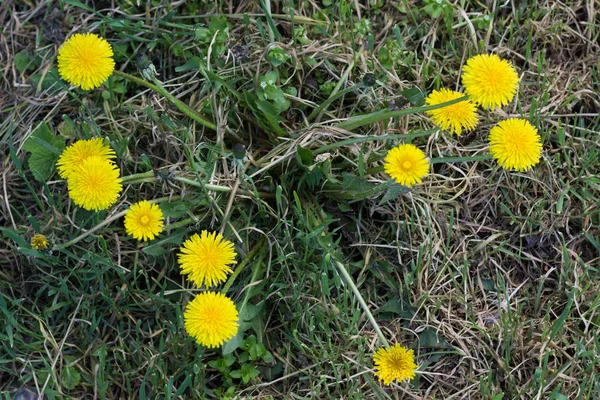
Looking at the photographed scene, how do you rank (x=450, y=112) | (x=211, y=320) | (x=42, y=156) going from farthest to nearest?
(x=42, y=156), (x=450, y=112), (x=211, y=320)

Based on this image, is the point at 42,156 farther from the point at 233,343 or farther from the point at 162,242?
the point at 233,343

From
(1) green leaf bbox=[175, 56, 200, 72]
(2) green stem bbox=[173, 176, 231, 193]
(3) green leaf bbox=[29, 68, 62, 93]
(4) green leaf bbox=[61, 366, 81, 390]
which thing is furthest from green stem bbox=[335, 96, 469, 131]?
(4) green leaf bbox=[61, 366, 81, 390]

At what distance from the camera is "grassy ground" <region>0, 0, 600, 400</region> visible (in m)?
2.10

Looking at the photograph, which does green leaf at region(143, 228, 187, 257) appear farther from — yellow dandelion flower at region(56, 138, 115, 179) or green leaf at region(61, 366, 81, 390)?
green leaf at region(61, 366, 81, 390)

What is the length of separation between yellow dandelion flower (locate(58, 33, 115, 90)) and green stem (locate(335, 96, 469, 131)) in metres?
0.78

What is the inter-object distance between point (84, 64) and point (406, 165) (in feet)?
3.35

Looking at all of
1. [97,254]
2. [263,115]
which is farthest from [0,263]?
[263,115]

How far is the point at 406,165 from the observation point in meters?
1.85

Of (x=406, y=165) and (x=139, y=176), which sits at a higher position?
(x=406, y=165)

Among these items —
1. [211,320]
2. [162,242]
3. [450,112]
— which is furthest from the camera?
[162,242]

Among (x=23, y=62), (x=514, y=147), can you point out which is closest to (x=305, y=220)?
(x=514, y=147)

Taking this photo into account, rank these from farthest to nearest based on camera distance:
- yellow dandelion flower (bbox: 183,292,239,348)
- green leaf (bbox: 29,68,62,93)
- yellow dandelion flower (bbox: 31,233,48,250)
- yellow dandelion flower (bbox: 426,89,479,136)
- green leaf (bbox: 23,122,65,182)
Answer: green leaf (bbox: 29,68,62,93) < green leaf (bbox: 23,122,65,182) < yellow dandelion flower (bbox: 31,233,48,250) < yellow dandelion flower (bbox: 426,89,479,136) < yellow dandelion flower (bbox: 183,292,239,348)

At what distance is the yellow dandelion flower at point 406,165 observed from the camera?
185 cm

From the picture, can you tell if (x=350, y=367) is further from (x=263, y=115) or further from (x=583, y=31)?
(x=583, y=31)
